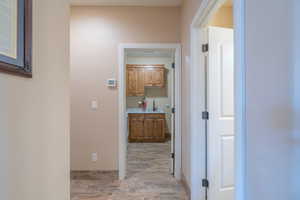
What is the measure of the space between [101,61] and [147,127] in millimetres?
2851

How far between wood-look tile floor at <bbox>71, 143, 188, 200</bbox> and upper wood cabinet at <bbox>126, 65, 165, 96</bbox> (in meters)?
2.61

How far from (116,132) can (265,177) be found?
2661 mm

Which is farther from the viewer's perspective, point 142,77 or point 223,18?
point 142,77

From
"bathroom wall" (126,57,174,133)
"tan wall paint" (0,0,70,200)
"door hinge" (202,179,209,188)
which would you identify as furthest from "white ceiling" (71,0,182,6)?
"bathroom wall" (126,57,174,133)

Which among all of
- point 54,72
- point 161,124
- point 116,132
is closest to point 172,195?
point 116,132

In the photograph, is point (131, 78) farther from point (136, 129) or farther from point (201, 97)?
point (201, 97)

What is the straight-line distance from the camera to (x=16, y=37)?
918 millimetres

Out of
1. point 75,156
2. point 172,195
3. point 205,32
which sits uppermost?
point 205,32

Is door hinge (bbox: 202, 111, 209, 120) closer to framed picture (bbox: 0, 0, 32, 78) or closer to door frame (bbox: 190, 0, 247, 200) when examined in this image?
door frame (bbox: 190, 0, 247, 200)

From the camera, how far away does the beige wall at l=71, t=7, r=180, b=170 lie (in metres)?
3.33

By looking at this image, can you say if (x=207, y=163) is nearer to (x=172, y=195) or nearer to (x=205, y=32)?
(x=172, y=195)

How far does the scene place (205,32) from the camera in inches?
91.0

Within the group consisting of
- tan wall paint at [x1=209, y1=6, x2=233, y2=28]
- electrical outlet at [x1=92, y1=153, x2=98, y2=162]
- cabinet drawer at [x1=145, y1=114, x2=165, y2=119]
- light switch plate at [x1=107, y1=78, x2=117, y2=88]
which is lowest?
electrical outlet at [x1=92, y1=153, x2=98, y2=162]

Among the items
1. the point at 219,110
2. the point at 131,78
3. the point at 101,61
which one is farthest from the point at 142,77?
the point at 219,110
